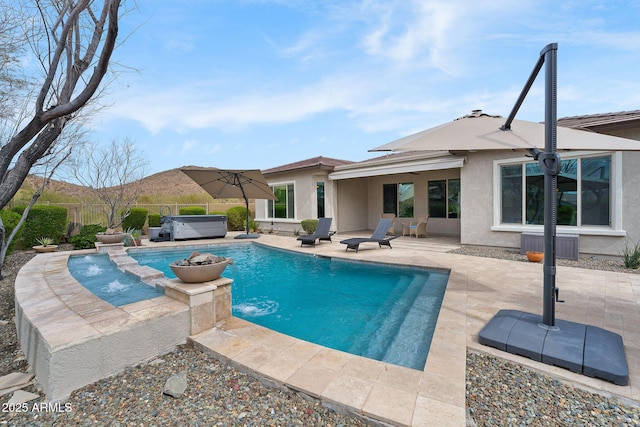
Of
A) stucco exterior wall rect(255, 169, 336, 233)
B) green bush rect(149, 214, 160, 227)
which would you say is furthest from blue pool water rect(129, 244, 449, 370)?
green bush rect(149, 214, 160, 227)

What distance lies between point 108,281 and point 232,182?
24.9 feet

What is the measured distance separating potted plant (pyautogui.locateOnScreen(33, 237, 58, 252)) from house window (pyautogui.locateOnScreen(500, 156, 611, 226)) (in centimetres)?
1553

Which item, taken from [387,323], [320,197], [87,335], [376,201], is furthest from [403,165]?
[87,335]

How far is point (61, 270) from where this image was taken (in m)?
6.32

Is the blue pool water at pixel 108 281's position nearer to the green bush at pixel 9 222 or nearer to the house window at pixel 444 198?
the green bush at pixel 9 222

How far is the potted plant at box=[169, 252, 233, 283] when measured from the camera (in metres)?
3.74

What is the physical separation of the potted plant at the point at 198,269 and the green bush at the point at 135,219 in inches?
541

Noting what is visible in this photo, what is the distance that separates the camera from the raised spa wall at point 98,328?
8.29 ft

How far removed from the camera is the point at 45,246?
10320 mm

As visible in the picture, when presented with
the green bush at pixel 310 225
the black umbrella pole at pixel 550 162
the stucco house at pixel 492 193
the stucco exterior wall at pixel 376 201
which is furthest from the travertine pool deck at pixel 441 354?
the green bush at pixel 310 225

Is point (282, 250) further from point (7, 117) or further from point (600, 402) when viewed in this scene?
point (600, 402)

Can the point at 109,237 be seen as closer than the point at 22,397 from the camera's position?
No

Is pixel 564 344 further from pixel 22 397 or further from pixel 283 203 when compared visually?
pixel 283 203

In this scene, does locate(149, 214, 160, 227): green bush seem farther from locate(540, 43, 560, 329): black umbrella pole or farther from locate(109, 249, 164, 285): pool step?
locate(540, 43, 560, 329): black umbrella pole
